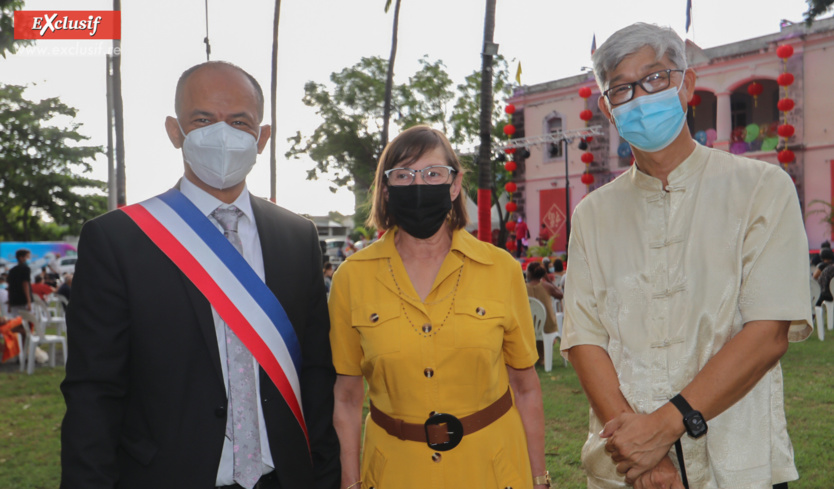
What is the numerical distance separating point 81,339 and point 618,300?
165 centimetres

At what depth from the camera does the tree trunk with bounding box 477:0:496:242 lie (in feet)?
29.0

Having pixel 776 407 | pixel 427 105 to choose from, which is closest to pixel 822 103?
pixel 427 105

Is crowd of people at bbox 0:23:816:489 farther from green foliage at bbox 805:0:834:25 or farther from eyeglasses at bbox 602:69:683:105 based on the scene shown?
green foliage at bbox 805:0:834:25

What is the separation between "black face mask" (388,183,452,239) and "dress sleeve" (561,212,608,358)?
1.78 feet

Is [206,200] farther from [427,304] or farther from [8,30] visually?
[8,30]

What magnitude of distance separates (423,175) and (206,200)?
810mm

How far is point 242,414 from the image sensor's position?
2.19 m

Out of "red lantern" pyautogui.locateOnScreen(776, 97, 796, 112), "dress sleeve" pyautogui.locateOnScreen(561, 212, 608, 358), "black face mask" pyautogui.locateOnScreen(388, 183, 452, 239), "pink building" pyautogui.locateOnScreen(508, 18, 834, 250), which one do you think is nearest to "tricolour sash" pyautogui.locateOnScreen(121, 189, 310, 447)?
"black face mask" pyautogui.locateOnScreen(388, 183, 452, 239)

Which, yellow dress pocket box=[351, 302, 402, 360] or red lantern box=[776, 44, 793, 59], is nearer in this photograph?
yellow dress pocket box=[351, 302, 402, 360]

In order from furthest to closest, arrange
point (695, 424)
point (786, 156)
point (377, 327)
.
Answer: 1. point (786, 156)
2. point (377, 327)
3. point (695, 424)

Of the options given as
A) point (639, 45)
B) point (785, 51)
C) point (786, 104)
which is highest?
point (785, 51)

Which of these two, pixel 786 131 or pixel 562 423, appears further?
pixel 786 131

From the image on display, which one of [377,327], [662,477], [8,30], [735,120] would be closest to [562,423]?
[377,327]

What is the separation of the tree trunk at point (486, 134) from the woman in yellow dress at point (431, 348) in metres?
6.13
